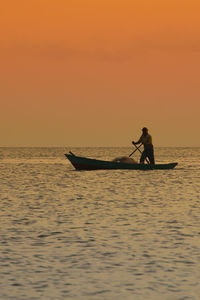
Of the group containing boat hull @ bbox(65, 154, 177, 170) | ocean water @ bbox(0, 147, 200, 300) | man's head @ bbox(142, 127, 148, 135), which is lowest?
ocean water @ bbox(0, 147, 200, 300)

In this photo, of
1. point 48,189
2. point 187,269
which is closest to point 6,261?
point 187,269

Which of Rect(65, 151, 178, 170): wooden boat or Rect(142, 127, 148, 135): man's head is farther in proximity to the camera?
Rect(65, 151, 178, 170): wooden boat

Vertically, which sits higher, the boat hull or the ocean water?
the boat hull

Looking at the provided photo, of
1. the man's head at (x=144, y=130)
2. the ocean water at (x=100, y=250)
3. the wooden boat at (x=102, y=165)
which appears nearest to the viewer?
the ocean water at (x=100, y=250)

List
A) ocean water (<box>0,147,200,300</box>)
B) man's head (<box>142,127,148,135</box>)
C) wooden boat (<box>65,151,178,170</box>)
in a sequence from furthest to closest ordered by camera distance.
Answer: wooden boat (<box>65,151,178,170</box>) → man's head (<box>142,127,148,135</box>) → ocean water (<box>0,147,200,300</box>)

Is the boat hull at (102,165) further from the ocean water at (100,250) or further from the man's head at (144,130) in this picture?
the ocean water at (100,250)

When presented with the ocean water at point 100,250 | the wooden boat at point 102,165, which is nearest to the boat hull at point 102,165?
the wooden boat at point 102,165

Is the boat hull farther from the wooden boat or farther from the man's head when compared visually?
the man's head

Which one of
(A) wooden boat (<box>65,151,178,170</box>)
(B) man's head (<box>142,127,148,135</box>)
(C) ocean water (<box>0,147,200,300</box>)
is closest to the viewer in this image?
(C) ocean water (<box>0,147,200,300</box>)

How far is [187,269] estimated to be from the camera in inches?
464

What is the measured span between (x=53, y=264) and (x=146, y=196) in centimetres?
1738

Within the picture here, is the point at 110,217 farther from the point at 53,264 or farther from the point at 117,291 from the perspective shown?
the point at 117,291

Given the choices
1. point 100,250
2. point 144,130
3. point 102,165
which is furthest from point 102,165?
point 100,250

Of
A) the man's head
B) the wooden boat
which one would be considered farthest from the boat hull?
the man's head
